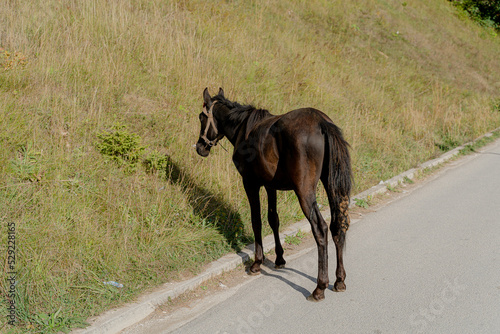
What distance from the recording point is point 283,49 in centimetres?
1166

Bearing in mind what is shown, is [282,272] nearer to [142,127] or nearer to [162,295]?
[162,295]

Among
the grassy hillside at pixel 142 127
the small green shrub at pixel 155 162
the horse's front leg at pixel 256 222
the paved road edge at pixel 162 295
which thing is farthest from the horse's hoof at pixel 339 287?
the small green shrub at pixel 155 162

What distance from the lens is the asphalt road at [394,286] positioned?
379 centimetres

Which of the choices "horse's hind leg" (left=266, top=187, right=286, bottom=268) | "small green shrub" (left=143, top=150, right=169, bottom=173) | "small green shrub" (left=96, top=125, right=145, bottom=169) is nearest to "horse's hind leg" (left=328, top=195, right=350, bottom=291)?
"horse's hind leg" (left=266, top=187, right=286, bottom=268)

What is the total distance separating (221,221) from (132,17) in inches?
209

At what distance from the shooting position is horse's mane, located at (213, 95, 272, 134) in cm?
499

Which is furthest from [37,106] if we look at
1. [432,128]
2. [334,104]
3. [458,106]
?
[458,106]

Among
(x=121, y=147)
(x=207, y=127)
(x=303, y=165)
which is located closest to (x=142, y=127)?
(x=121, y=147)

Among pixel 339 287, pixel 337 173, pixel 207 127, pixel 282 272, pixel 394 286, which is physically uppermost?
pixel 337 173

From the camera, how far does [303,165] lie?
4188 mm

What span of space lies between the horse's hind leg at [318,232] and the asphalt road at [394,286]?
0.13 m

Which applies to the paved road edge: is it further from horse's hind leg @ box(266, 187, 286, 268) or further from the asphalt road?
horse's hind leg @ box(266, 187, 286, 268)

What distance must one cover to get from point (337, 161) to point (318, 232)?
A: 713mm

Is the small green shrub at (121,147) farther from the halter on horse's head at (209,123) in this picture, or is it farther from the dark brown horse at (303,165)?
the dark brown horse at (303,165)
